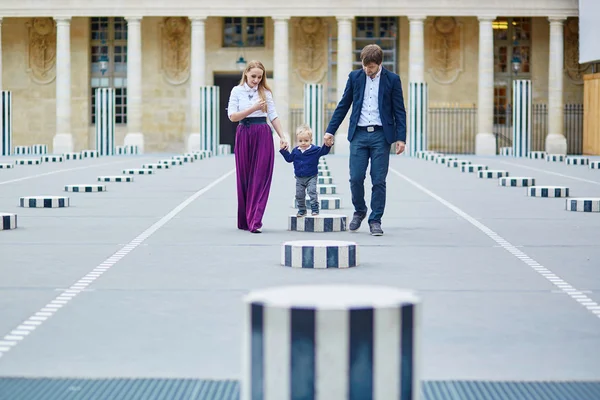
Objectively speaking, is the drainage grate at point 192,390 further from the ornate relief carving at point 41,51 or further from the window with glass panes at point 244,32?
the ornate relief carving at point 41,51

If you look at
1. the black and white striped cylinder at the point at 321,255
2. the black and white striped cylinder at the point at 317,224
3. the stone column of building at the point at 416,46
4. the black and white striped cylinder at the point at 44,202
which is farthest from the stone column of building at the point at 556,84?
the black and white striped cylinder at the point at 321,255

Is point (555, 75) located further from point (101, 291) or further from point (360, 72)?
point (101, 291)

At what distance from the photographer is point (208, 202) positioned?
20.6m

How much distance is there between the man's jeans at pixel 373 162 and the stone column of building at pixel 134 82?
50894mm

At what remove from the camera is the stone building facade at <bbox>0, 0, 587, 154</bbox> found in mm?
64250

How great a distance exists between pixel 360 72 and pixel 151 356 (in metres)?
7.67

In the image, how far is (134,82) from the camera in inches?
2559

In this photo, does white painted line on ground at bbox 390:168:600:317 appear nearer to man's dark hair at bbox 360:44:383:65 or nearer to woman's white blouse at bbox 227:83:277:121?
man's dark hair at bbox 360:44:383:65

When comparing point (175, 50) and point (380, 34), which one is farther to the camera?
point (175, 50)

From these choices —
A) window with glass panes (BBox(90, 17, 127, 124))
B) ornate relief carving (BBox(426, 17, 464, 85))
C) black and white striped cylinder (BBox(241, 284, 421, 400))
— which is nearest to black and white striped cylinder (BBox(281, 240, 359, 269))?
black and white striped cylinder (BBox(241, 284, 421, 400))

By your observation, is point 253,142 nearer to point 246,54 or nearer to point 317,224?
point 317,224

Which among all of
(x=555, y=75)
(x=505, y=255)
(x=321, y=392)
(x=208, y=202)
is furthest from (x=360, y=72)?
(x=555, y=75)

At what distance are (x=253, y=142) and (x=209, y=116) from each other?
39.1m

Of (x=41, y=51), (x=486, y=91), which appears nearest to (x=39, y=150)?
(x=41, y=51)
